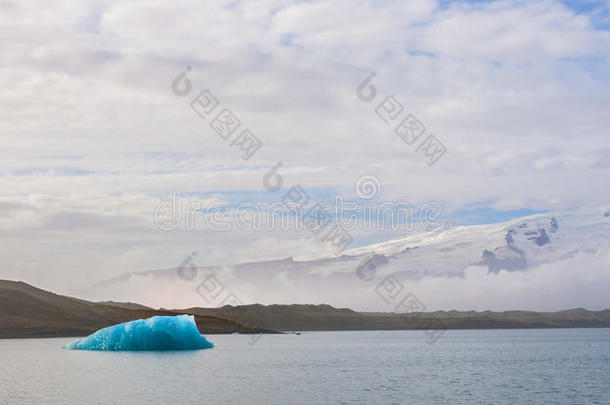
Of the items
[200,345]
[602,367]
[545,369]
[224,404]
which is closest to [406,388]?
[224,404]

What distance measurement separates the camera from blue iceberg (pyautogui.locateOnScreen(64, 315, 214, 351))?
8825cm

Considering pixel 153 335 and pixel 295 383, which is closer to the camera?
pixel 295 383

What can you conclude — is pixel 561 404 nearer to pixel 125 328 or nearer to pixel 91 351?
pixel 125 328

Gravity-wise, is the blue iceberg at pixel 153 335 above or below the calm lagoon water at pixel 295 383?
above

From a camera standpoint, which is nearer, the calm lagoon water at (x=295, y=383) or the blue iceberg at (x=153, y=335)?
the calm lagoon water at (x=295, y=383)

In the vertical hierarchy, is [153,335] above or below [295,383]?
above

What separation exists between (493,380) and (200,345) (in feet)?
153

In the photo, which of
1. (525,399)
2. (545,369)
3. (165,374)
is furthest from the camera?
(545,369)

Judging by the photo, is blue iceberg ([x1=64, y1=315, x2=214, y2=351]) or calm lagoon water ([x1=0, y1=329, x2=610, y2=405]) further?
blue iceberg ([x1=64, y1=315, x2=214, y2=351])

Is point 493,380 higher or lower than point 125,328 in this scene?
lower

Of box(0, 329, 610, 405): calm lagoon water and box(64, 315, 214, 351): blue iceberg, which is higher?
box(64, 315, 214, 351): blue iceberg

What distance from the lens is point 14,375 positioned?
6644 centimetres

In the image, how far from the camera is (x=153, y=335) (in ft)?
297

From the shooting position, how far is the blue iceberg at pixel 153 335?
88250 mm
